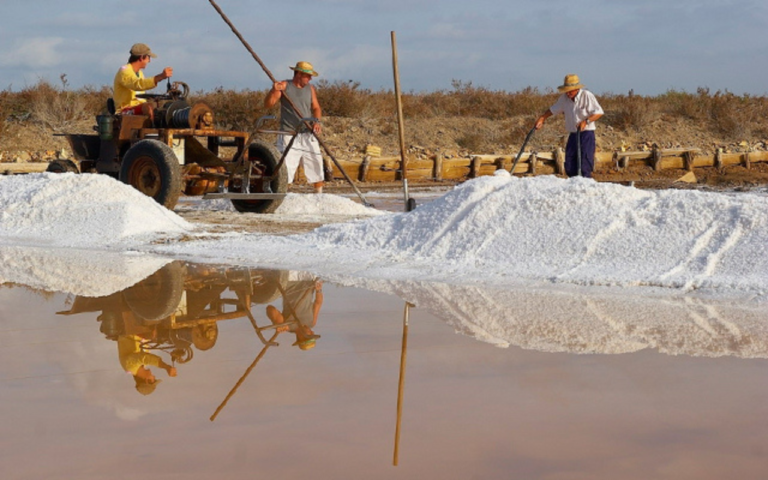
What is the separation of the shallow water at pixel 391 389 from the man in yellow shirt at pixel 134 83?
4750 millimetres

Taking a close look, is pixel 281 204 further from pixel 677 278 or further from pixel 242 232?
pixel 677 278

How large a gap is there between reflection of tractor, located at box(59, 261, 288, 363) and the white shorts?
14.3ft

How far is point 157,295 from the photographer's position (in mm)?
5621

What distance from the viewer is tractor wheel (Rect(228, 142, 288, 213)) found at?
35.4 ft

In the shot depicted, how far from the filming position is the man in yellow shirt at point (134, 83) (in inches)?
395

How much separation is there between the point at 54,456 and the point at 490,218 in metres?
5.05

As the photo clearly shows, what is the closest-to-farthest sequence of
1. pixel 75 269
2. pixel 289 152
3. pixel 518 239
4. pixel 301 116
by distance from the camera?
pixel 75 269 → pixel 518 239 → pixel 301 116 → pixel 289 152

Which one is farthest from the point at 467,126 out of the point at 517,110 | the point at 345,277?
the point at 345,277

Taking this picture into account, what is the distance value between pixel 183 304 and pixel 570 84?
20.2 feet

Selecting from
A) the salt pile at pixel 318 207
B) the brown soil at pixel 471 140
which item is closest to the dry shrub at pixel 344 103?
the brown soil at pixel 471 140

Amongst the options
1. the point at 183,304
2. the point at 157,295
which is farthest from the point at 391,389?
the point at 157,295

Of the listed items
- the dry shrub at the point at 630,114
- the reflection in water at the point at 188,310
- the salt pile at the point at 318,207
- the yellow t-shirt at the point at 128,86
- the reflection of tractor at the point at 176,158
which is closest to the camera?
the reflection in water at the point at 188,310

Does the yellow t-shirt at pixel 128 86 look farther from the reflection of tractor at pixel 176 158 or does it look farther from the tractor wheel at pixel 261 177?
the tractor wheel at pixel 261 177

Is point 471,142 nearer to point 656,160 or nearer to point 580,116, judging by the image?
point 656,160
